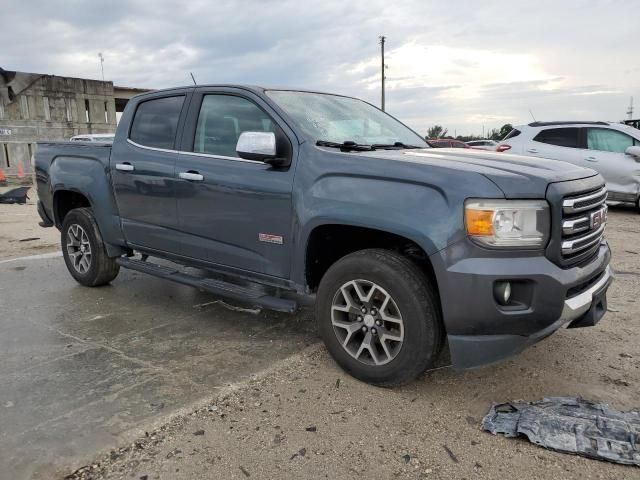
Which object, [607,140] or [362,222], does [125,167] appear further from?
[607,140]

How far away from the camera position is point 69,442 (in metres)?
2.77

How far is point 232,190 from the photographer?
3910 millimetres

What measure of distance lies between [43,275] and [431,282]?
4880mm

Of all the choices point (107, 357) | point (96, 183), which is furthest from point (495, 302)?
point (96, 183)

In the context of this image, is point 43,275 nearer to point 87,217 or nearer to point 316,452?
point 87,217

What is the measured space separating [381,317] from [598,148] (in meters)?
8.94

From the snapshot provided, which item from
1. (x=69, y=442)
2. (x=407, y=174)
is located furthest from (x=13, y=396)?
(x=407, y=174)

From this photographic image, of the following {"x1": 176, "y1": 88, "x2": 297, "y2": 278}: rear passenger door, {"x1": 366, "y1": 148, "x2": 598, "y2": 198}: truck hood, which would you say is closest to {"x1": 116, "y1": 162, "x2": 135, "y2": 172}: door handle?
{"x1": 176, "y1": 88, "x2": 297, "y2": 278}: rear passenger door

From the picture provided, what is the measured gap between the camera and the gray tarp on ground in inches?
103

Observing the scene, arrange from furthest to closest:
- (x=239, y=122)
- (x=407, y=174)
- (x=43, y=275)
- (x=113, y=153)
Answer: (x=43, y=275) → (x=113, y=153) → (x=239, y=122) → (x=407, y=174)

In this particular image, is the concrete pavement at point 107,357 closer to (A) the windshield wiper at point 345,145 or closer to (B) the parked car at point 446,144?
(A) the windshield wiper at point 345,145

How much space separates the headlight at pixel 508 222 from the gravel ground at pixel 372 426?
990 mm

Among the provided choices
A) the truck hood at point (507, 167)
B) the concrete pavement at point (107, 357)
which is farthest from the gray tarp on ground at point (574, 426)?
the concrete pavement at point (107, 357)

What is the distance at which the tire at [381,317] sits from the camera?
3.05m
